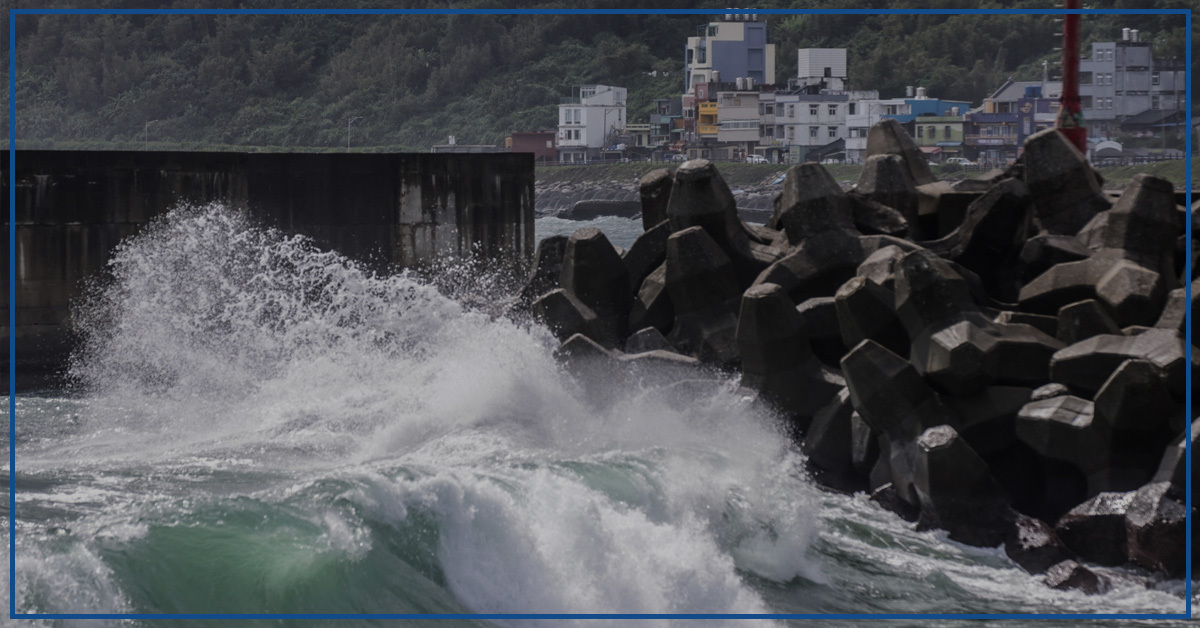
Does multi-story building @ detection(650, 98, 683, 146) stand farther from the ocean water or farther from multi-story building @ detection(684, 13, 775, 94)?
the ocean water

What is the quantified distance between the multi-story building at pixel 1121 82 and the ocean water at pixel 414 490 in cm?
608

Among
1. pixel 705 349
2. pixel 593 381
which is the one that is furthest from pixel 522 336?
pixel 705 349

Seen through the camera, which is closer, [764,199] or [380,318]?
[380,318]

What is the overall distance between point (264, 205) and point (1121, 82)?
332 inches

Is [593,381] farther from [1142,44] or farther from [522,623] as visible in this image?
[1142,44]

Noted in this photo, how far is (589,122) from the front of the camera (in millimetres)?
18938

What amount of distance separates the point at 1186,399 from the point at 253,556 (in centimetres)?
437

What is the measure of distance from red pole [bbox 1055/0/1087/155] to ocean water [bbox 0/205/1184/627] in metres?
6.04

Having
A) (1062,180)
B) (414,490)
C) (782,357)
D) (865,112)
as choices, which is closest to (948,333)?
(782,357)

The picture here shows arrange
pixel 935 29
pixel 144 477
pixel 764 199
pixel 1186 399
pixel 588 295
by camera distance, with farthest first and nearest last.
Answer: pixel 935 29, pixel 764 199, pixel 588 295, pixel 144 477, pixel 1186 399

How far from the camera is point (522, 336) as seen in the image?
9242 millimetres

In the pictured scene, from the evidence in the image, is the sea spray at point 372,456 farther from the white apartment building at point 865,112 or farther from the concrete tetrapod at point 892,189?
the white apartment building at point 865,112

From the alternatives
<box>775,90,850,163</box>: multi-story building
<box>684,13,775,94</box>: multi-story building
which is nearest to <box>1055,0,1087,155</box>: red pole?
<box>775,90,850,163</box>: multi-story building

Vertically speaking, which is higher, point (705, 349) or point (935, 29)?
point (935, 29)
